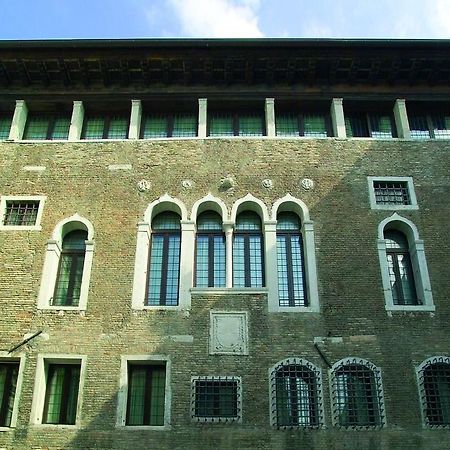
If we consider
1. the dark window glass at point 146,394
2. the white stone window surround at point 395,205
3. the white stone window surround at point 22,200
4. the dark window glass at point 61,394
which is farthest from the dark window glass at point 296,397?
the white stone window surround at point 22,200

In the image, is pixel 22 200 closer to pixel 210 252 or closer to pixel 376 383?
pixel 210 252

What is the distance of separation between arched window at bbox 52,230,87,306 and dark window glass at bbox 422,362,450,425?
8208 mm

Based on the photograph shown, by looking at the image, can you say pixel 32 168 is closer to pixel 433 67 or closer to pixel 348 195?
pixel 348 195

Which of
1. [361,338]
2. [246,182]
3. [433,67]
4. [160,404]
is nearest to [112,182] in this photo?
[246,182]

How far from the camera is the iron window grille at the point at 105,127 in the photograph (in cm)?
1861

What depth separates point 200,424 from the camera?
14.1m

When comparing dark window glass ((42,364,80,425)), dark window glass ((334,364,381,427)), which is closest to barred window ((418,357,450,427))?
dark window glass ((334,364,381,427))

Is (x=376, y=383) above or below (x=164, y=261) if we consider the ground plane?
below

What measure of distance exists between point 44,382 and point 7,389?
0.82m

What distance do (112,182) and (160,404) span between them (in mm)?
5931

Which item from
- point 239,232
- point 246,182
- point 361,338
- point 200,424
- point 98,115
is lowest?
point 200,424

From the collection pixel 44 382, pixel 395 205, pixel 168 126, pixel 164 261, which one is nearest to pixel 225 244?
pixel 164 261

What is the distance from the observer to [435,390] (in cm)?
1460

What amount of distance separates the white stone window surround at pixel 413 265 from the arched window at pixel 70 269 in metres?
7.31
